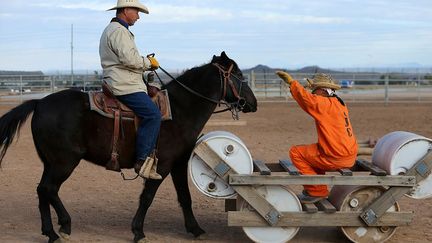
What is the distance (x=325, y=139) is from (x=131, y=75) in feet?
6.78

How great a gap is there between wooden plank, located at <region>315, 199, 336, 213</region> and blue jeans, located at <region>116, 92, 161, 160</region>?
1808mm

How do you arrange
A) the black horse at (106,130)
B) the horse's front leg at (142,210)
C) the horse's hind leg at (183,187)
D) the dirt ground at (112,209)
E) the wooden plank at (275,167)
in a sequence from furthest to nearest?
the wooden plank at (275,167) < the horse's hind leg at (183,187) < the dirt ground at (112,209) < the horse's front leg at (142,210) < the black horse at (106,130)

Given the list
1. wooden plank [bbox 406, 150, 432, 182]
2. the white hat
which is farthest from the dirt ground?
the white hat

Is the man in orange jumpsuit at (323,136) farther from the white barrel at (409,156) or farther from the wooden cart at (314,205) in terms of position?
the white barrel at (409,156)

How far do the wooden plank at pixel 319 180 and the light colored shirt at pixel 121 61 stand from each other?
1397 millimetres

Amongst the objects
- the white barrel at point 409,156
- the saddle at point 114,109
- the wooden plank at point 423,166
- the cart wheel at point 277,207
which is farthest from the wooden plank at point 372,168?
the saddle at point 114,109

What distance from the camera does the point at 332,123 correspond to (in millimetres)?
6258

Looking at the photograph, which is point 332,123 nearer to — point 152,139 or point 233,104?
point 233,104

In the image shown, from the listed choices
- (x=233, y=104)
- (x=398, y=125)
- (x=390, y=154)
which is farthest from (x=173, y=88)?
(x=398, y=125)

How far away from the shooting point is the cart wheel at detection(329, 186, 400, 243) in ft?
20.7

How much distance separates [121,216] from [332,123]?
9.69ft

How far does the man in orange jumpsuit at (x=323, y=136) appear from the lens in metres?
6.24

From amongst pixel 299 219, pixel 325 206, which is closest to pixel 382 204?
pixel 325 206

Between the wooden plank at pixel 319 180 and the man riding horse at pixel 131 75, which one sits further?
the man riding horse at pixel 131 75
